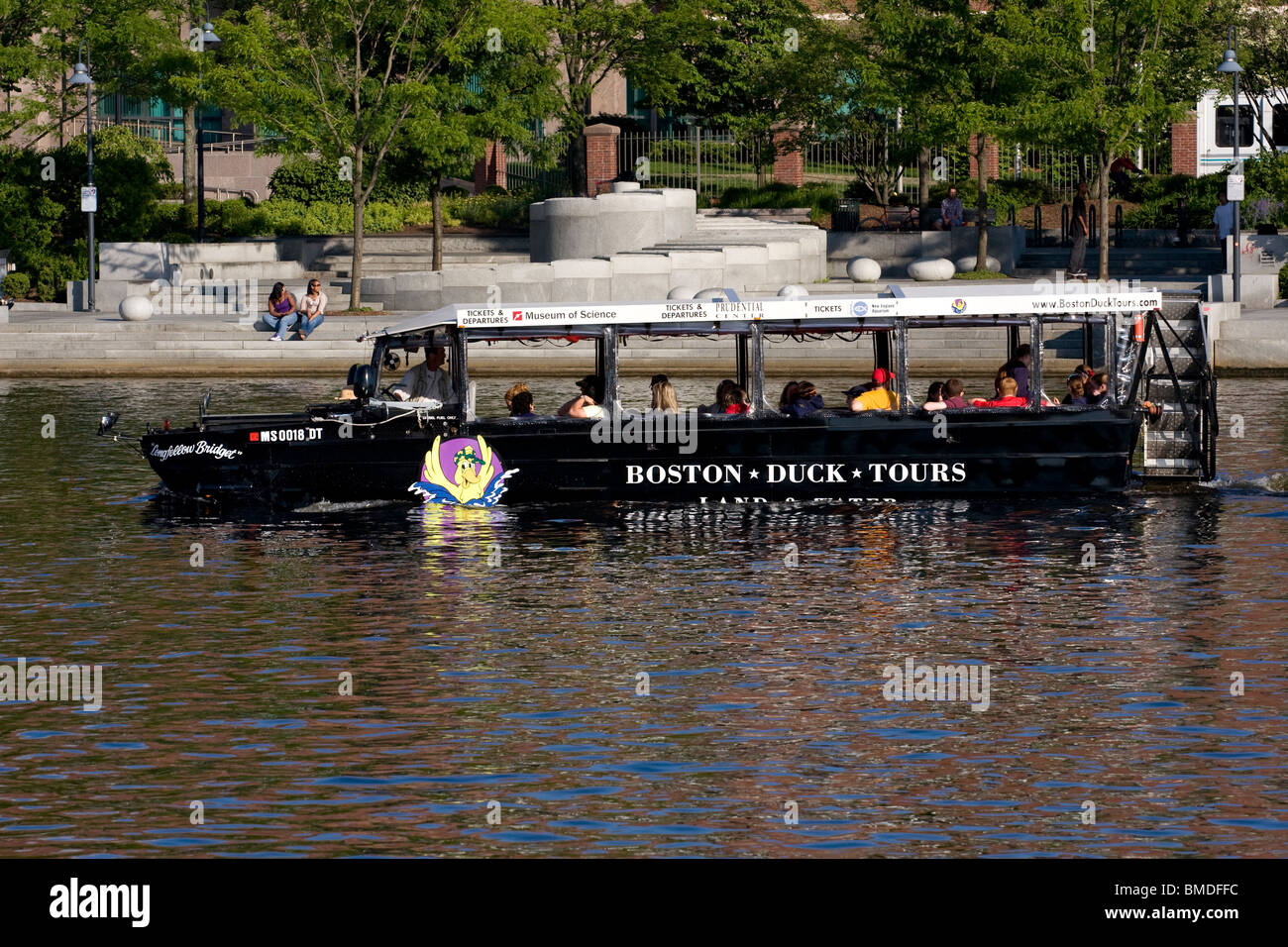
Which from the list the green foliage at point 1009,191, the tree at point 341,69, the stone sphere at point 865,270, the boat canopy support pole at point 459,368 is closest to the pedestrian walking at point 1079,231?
the stone sphere at point 865,270

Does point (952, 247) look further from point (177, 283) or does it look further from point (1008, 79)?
point (177, 283)

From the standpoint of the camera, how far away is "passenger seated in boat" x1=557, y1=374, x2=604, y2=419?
2214 cm

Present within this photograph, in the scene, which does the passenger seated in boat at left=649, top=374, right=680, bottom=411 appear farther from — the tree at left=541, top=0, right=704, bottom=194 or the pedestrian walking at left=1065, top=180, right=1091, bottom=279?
the tree at left=541, top=0, right=704, bottom=194

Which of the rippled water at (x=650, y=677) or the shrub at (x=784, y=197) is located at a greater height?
the shrub at (x=784, y=197)

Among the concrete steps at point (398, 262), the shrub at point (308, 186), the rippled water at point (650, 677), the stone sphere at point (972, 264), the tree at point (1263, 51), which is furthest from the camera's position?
the shrub at point (308, 186)

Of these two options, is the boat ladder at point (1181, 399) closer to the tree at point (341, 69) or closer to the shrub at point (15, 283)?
the tree at point (341, 69)

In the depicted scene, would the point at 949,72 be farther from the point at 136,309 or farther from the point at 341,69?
the point at 136,309

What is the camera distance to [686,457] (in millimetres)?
22172

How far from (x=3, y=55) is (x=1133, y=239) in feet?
89.8

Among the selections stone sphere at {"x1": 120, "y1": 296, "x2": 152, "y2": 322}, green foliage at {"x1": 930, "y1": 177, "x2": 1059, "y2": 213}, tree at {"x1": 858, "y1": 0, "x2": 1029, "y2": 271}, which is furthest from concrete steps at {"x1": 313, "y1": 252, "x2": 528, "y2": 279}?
green foliage at {"x1": 930, "y1": 177, "x2": 1059, "y2": 213}

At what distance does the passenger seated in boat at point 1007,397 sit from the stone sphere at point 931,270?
24459 millimetres

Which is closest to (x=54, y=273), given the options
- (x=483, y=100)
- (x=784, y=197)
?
(x=483, y=100)

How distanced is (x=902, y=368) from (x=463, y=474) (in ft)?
16.0

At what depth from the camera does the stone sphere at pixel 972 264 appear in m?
48.0
